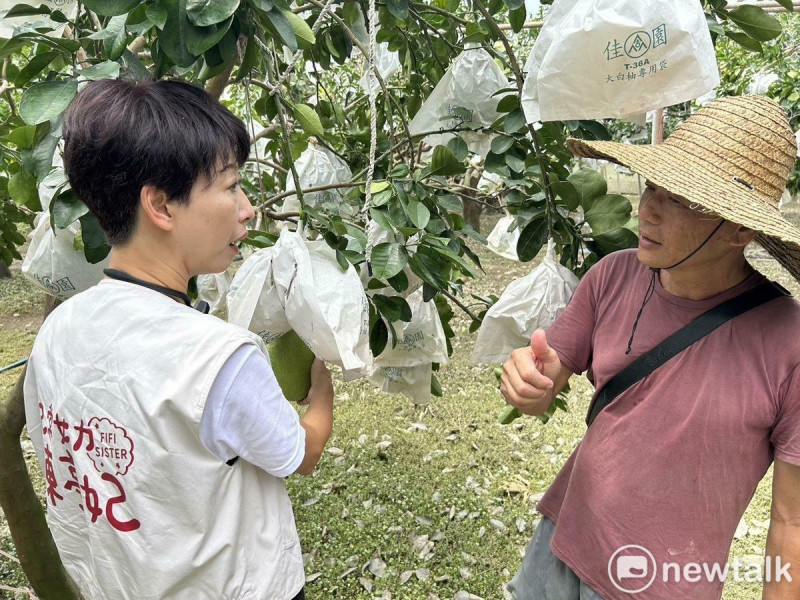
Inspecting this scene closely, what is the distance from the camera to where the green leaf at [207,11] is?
0.87 meters

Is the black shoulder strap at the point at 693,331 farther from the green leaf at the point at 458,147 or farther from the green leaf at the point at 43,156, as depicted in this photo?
the green leaf at the point at 43,156

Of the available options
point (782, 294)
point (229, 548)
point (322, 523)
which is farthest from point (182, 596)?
point (322, 523)

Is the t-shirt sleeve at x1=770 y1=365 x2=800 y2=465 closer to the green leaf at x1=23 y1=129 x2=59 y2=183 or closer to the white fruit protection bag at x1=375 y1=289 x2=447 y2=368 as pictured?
the white fruit protection bag at x1=375 y1=289 x2=447 y2=368

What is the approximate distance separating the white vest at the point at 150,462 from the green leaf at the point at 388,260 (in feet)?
1.14

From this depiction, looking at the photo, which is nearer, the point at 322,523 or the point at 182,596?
the point at 182,596

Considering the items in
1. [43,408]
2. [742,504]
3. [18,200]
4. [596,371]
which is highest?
[18,200]

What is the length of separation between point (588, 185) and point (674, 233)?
0.40 m

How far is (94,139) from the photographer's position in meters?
0.80

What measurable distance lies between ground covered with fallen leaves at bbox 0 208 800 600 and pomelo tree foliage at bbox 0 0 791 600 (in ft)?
3.05

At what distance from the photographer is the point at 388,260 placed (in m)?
1.16

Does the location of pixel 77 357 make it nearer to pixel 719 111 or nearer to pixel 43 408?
pixel 43 408

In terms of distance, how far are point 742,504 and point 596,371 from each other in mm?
302

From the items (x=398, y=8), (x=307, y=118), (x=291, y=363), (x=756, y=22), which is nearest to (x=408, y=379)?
(x=291, y=363)

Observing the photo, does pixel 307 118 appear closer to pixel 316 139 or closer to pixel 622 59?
pixel 622 59
